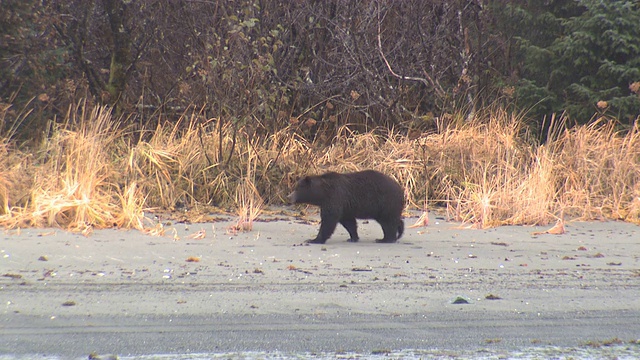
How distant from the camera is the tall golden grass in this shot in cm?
1005

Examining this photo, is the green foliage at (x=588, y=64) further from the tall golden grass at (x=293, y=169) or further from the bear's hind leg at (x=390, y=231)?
the bear's hind leg at (x=390, y=231)

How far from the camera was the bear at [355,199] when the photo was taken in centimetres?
891

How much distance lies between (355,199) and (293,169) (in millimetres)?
3184

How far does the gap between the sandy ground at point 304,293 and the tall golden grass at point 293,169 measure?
117 cm

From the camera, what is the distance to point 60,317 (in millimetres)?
5691

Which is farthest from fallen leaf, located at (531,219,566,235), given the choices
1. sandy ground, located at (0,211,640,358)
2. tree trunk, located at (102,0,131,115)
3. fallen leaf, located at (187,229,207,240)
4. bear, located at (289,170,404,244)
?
tree trunk, located at (102,0,131,115)

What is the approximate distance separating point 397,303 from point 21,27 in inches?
440

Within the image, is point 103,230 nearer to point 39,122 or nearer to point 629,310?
point 629,310

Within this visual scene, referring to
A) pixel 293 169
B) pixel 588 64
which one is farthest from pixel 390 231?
pixel 588 64

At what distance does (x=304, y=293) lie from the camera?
21.1ft

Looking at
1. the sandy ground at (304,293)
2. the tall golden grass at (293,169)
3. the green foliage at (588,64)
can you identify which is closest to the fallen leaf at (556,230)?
the sandy ground at (304,293)

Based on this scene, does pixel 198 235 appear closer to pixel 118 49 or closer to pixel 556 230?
pixel 556 230

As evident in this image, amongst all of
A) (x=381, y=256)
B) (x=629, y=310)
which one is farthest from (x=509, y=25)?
(x=629, y=310)

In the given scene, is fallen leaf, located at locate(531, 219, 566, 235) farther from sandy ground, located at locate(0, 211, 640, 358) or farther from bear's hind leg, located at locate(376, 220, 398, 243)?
bear's hind leg, located at locate(376, 220, 398, 243)
